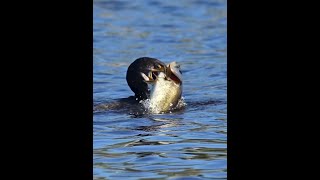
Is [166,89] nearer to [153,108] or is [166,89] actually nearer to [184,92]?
[153,108]

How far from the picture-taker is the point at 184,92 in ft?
31.3

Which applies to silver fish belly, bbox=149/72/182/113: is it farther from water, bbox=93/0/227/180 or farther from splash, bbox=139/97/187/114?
water, bbox=93/0/227/180

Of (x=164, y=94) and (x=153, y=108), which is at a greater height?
(x=164, y=94)

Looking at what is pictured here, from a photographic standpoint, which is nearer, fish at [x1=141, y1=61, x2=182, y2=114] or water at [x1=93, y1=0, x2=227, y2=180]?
water at [x1=93, y1=0, x2=227, y2=180]

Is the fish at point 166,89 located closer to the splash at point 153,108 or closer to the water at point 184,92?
the splash at point 153,108

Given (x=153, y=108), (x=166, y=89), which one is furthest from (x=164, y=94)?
(x=153, y=108)

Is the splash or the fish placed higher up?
the fish

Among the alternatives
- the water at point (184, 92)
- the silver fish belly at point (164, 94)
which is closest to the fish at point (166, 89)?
the silver fish belly at point (164, 94)

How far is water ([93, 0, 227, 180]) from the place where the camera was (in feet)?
19.1

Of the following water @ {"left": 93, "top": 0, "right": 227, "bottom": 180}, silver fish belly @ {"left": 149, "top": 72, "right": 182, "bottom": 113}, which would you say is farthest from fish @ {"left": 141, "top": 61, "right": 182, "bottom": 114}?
water @ {"left": 93, "top": 0, "right": 227, "bottom": 180}

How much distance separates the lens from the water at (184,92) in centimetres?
582

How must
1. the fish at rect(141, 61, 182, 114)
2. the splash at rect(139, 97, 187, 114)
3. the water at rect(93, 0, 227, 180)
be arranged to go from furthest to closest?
the splash at rect(139, 97, 187, 114) < the fish at rect(141, 61, 182, 114) < the water at rect(93, 0, 227, 180)
